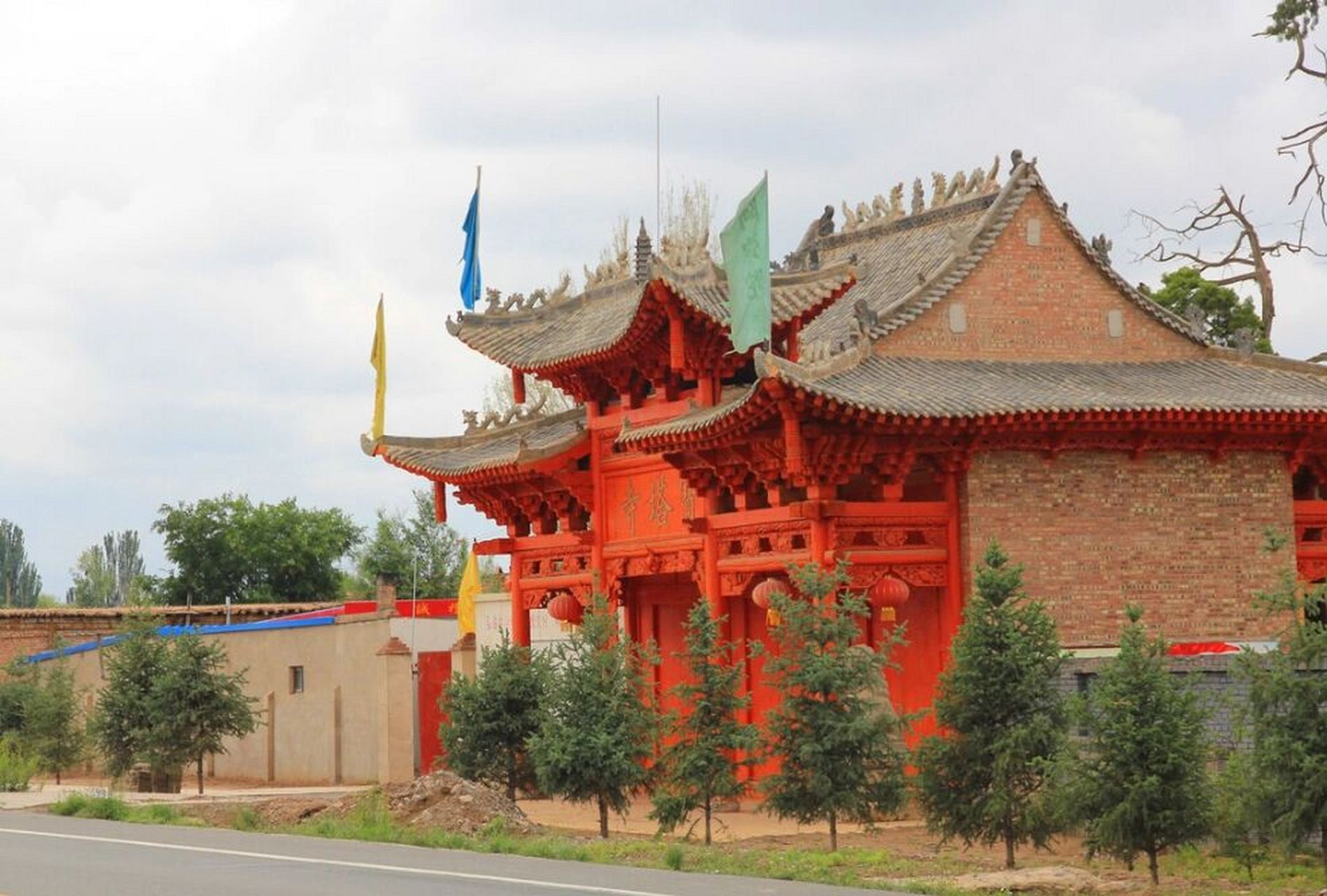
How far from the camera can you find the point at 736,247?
2239 centimetres

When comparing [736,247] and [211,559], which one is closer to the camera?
[736,247]

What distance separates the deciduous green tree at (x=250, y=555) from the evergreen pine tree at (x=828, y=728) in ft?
151

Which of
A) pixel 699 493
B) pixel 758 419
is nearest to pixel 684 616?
pixel 699 493

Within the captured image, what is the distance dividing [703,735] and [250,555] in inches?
1778

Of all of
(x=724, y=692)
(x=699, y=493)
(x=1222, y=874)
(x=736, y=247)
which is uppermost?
(x=736, y=247)

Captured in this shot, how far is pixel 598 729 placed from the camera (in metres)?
21.8

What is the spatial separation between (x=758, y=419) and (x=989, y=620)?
5.47m

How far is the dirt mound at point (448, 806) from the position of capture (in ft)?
69.7

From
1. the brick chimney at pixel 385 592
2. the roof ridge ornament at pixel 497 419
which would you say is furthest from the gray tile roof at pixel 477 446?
the brick chimney at pixel 385 592

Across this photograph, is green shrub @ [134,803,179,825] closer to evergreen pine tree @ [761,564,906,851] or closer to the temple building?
the temple building

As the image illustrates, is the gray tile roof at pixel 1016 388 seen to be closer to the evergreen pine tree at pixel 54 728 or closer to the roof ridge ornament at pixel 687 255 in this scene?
the roof ridge ornament at pixel 687 255

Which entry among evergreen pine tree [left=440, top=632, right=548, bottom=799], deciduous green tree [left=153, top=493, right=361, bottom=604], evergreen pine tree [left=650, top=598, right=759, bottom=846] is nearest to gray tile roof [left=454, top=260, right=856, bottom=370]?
evergreen pine tree [left=440, top=632, right=548, bottom=799]

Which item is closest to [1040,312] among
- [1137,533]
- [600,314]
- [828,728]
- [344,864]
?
[1137,533]

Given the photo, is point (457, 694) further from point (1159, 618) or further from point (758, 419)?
point (1159, 618)
